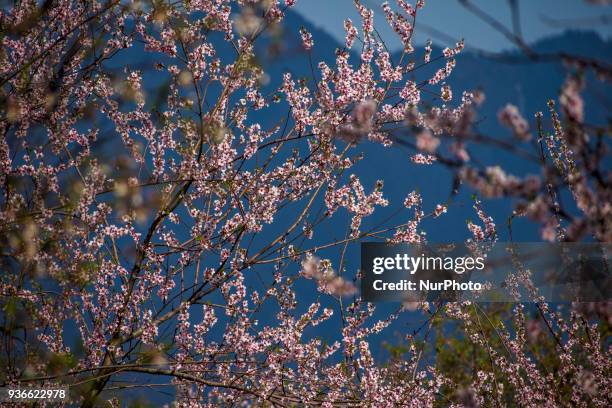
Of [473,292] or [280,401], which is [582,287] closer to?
[473,292]

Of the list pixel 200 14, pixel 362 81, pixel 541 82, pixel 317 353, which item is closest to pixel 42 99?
pixel 200 14

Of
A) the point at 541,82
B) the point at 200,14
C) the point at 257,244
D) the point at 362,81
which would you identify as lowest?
the point at 362,81

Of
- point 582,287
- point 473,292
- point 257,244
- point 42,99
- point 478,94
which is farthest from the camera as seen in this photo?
point 257,244

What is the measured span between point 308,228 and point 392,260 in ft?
4.75

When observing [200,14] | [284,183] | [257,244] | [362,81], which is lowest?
[284,183]

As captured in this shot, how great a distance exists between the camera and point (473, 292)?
486 centimetres

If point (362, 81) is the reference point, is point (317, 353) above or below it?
below

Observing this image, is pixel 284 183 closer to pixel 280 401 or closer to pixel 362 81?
pixel 362 81

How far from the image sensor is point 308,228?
4.05 m

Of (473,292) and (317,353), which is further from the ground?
(473,292)

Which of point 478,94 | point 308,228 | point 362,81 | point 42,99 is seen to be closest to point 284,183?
point 308,228

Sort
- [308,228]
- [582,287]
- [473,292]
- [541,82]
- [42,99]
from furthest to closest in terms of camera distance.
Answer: [541,82], [473,292], [308,228], [42,99], [582,287]

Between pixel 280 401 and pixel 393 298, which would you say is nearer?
pixel 280 401

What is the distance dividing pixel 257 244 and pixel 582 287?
39.9 metres
